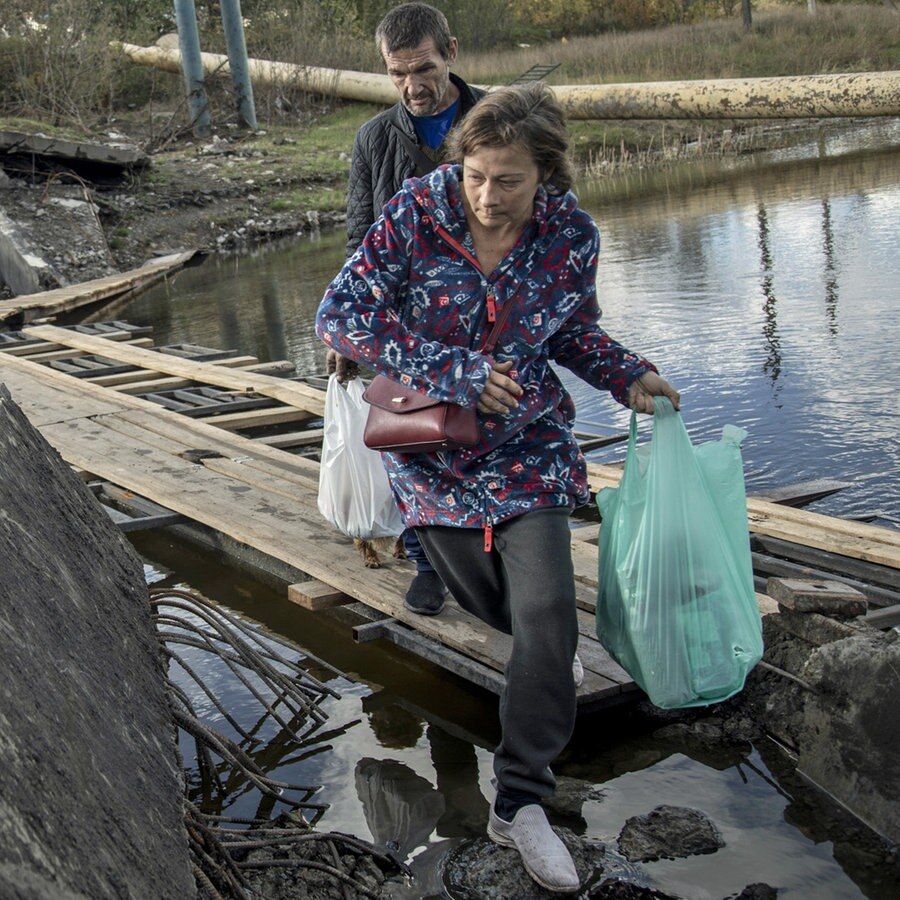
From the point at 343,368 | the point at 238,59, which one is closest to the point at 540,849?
the point at 343,368

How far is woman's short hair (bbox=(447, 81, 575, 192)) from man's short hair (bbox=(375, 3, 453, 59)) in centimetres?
107

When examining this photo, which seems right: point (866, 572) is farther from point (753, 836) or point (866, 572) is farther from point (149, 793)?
point (149, 793)

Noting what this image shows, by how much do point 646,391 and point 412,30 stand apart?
4.74 ft

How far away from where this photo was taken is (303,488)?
19.1 feet

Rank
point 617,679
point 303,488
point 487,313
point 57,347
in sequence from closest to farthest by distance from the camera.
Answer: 1. point 487,313
2. point 617,679
3. point 303,488
4. point 57,347

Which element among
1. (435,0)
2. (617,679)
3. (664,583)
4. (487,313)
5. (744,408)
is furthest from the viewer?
(435,0)

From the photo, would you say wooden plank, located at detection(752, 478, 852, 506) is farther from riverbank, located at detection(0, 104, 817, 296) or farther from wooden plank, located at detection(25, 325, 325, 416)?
riverbank, located at detection(0, 104, 817, 296)

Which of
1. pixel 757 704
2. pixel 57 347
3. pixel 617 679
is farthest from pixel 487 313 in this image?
pixel 57 347

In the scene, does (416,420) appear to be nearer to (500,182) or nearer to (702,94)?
(500,182)

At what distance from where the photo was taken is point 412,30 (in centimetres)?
391

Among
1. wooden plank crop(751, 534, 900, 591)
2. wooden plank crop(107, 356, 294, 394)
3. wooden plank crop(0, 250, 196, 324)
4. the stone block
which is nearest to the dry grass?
wooden plank crop(0, 250, 196, 324)

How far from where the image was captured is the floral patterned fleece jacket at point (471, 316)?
3.02m

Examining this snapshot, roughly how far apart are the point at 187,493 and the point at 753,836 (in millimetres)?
3403

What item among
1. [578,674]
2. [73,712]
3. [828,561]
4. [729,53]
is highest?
[729,53]
